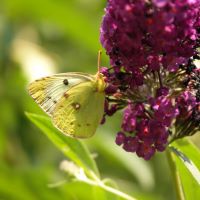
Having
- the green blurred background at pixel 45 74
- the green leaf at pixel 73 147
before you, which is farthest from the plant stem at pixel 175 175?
the green blurred background at pixel 45 74

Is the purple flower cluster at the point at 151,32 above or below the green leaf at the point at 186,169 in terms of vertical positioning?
above

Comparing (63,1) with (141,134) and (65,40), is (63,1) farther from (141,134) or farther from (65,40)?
(141,134)

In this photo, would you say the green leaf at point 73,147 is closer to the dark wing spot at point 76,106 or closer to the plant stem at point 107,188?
the plant stem at point 107,188

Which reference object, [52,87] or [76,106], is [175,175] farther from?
[52,87]

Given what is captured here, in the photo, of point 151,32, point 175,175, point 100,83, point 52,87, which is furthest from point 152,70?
point 52,87

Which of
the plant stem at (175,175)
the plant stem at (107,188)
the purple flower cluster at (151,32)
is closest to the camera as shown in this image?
the purple flower cluster at (151,32)

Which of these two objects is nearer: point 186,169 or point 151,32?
point 151,32

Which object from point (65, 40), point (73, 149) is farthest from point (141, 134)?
point (65, 40)
